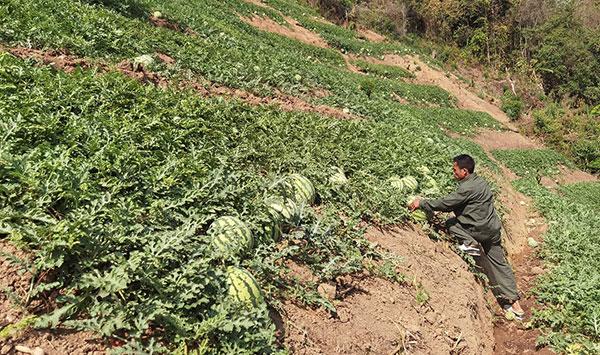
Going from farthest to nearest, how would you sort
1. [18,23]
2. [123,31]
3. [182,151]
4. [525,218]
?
[525,218] < [123,31] < [18,23] < [182,151]

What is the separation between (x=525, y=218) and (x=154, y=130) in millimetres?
8084

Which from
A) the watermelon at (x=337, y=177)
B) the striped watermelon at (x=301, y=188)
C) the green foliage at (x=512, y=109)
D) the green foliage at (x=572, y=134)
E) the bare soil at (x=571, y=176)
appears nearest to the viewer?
the striped watermelon at (x=301, y=188)

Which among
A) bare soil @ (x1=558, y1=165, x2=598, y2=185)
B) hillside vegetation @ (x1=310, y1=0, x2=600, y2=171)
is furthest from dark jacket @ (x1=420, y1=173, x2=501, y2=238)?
hillside vegetation @ (x1=310, y1=0, x2=600, y2=171)

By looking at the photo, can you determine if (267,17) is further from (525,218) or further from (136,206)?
(136,206)

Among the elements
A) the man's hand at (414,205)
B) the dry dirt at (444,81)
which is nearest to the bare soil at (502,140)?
the dry dirt at (444,81)

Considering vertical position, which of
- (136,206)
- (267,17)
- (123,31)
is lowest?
(267,17)

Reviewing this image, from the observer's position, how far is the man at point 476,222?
5.64 metres

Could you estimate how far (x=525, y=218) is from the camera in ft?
30.3

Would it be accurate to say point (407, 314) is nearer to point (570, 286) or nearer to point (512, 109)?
point (570, 286)

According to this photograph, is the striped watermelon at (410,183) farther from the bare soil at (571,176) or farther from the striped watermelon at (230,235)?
the bare soil at (571,176)

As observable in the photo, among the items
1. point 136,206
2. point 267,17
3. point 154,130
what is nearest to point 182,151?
point 154,130

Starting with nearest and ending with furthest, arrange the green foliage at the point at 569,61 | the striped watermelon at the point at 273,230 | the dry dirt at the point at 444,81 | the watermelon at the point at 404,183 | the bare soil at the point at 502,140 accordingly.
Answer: the striped watermelon at the point at 273,230
the watermelon at the point at 404,183
the bare soil at the point at 502,140
the dry dirt at the point at 444,81
the green foliage at the point at 569,61

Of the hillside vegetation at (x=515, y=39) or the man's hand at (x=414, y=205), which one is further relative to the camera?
the hillside vegetation at (x=515, y=39)

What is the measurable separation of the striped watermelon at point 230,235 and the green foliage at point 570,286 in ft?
12.3
